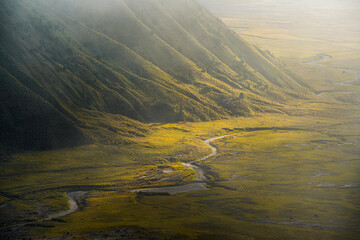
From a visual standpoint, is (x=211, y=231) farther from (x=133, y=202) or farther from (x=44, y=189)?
(x=44, y=189)

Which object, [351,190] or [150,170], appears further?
[150,170]

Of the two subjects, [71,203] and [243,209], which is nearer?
[243,209]

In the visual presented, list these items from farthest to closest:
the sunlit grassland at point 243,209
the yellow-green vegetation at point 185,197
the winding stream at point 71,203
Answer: the winding stream at point 71,203 → the yellow-green vegetation at point 185,197 → the sunlit grassland at point 243,209

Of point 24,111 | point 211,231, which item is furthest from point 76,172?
point 211,231

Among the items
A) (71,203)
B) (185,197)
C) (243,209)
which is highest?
(71,203)

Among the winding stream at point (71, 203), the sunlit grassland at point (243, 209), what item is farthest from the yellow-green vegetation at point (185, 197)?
the winding stream at point (71, 203)

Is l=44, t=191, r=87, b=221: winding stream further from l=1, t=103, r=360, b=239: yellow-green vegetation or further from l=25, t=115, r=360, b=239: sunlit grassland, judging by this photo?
l=25, t=115, r=360, b=239: sunlit grassland

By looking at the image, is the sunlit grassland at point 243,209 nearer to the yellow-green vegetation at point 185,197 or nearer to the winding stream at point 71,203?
the yellow-green vegetation at point 185,197

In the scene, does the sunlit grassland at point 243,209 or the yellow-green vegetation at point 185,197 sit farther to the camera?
the yellow-green vegetation at point 185,197

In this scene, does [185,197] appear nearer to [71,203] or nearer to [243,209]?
[243,209]

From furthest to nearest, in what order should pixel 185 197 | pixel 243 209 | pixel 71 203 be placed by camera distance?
1. pixel 185 197
2. pixel 71 203
3. pixel 243 209

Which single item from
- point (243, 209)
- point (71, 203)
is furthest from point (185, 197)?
point (71, 203)
